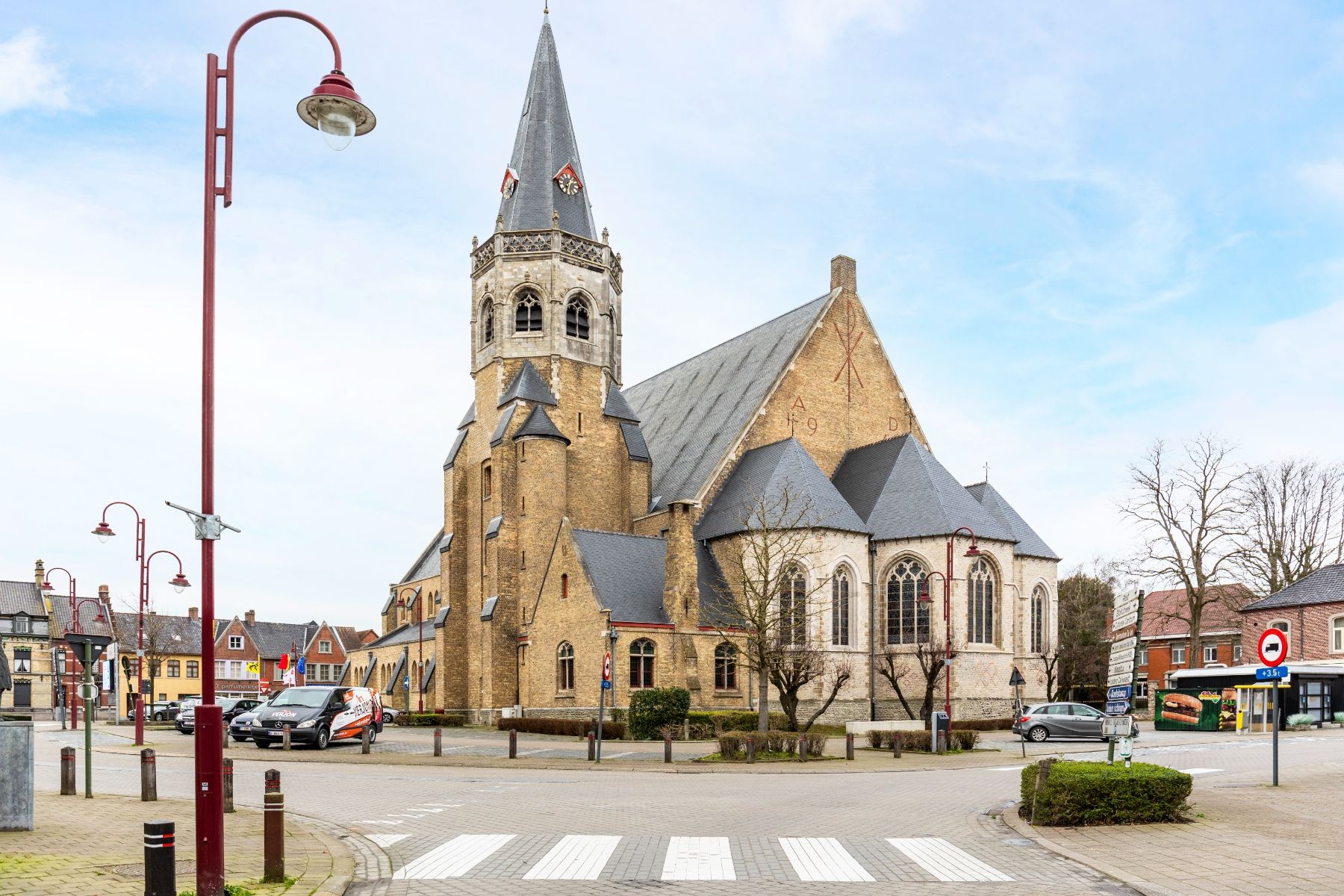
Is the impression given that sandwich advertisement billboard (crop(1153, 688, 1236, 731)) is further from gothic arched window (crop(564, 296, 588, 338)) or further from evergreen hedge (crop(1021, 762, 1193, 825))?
evergreen hedge (crop(1021, 762, 1193, 825))

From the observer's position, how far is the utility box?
40.9 feet

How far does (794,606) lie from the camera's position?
131 feet

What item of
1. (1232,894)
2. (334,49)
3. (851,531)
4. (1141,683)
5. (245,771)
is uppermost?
(334,49)

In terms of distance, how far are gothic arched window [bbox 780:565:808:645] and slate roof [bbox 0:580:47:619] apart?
241 ft

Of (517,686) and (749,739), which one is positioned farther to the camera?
(517,686)

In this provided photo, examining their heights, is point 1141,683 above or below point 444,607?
below

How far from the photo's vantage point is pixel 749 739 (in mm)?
25875

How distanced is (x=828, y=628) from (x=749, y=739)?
52.8ft

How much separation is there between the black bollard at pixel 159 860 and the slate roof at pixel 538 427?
37.8m

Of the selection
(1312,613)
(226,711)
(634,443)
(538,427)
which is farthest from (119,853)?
(1312,613)

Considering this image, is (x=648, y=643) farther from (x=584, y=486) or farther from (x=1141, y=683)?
(x=1141, y=683)

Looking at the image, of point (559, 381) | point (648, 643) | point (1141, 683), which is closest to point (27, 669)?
point (648, 643)

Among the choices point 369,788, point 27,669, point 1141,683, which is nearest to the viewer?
point 27,669

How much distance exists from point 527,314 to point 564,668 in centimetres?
1563
